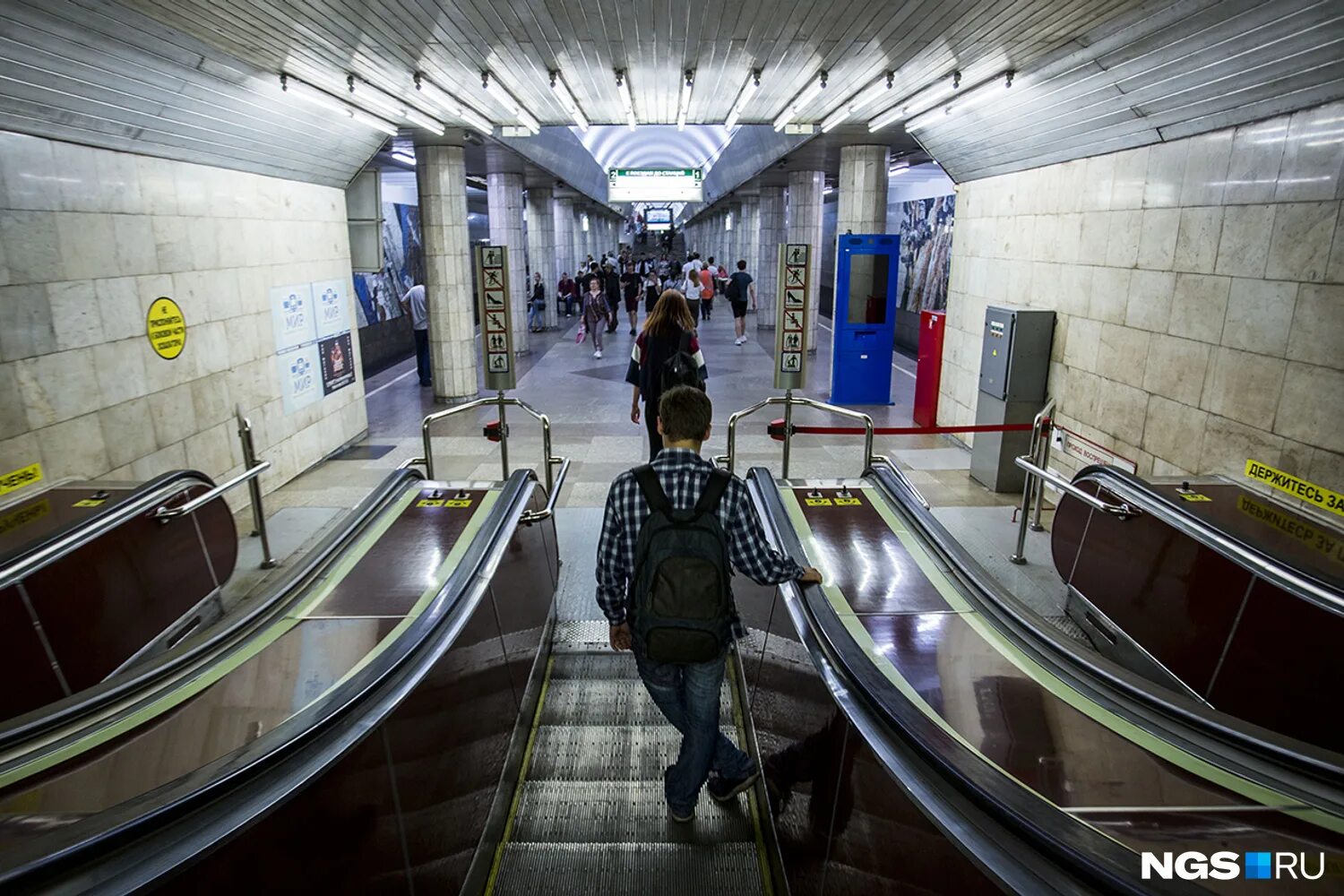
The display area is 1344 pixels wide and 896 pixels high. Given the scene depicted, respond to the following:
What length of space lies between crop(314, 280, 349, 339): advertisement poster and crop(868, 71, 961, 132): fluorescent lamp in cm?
724

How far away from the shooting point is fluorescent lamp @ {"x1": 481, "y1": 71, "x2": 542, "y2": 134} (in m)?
7.35

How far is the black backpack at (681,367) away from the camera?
19.1 ft

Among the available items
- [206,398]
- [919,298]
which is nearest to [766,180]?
[919,298]

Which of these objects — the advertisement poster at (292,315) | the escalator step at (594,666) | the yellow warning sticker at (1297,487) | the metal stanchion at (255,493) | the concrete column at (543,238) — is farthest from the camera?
the concrete column at (543,238)

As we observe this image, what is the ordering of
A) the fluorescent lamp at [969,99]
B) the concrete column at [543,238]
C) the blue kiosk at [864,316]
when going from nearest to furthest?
the fluorescent lamp at [969,99] → the blue kiosk at [864,316] → the concrete column at [543,238]

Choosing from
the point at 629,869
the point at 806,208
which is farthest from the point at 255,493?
the point at 806,208

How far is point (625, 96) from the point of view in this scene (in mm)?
8344

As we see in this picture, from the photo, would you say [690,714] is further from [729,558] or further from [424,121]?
[424,121]

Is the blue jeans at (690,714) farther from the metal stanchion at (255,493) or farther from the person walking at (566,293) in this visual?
the person walking at (566,293)

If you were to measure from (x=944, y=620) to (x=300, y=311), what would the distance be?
27.4ft

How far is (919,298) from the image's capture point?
19.5 meters

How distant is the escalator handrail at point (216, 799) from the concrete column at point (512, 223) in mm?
15749

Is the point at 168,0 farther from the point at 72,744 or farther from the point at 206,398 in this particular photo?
the point at 72,744

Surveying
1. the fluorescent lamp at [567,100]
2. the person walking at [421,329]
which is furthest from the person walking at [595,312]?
the fluorescent lamp at [567,100]
